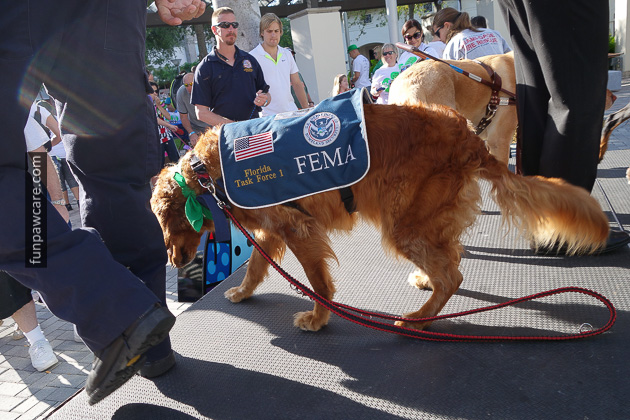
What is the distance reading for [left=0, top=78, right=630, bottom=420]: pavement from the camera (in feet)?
9.46

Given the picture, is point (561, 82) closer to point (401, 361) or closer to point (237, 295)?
point (401, 361)

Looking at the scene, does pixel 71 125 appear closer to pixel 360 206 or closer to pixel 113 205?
pixel 113 205

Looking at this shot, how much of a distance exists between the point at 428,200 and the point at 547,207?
1.79ft

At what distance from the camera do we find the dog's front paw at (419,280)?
2645 millimetres

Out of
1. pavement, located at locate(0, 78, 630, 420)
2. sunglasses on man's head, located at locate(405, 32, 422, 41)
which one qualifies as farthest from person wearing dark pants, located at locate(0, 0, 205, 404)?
sunglasses on man's head, located at locate(405, 32, 422, 41)

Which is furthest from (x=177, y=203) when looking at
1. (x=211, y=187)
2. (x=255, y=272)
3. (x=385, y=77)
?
(x=385, y=77)

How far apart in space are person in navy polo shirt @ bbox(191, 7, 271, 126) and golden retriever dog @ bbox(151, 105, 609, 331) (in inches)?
Result: 105

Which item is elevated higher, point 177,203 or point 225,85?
point 225,85

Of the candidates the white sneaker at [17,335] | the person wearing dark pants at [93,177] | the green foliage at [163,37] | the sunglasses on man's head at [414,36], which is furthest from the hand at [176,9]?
the green foliage at [163,37]

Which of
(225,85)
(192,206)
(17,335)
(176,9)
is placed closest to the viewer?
(176,9)

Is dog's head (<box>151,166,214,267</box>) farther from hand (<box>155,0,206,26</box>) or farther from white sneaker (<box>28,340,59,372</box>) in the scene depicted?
white sneaker (<box>28,340,59,372</box>)

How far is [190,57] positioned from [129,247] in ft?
163

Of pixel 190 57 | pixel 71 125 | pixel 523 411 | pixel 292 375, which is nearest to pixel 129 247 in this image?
pixel 71 125

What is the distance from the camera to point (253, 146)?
2.28 metres
